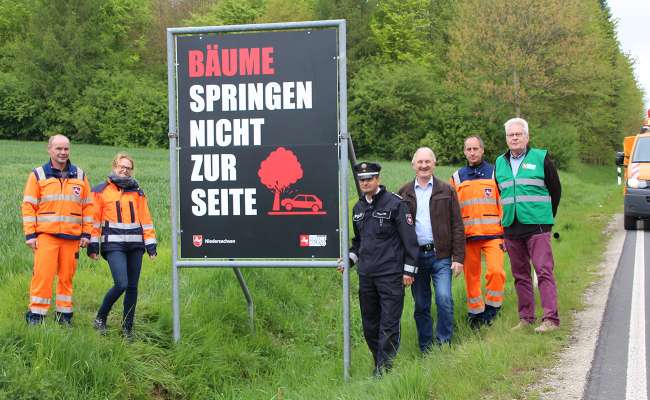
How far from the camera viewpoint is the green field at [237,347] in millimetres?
5008

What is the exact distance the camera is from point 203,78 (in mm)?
6129

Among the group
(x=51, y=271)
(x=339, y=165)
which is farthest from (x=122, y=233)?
(x=339, y=165)

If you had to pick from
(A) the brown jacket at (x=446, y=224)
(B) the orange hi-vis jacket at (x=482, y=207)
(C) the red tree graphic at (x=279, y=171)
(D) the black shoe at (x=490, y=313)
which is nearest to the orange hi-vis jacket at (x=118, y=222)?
(C) the red tree graphic at (x=279, y=171)

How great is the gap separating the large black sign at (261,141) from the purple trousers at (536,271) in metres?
1.85

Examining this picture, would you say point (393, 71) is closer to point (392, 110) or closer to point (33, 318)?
point (392, 110)

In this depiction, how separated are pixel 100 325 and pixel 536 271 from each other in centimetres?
396

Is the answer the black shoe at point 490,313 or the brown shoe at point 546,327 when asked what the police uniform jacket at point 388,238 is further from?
the black shoe at point 490,313

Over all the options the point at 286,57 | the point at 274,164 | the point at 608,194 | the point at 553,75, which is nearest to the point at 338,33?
the point at 286,57

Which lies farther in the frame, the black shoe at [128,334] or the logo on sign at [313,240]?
the black shoe at [128,334]

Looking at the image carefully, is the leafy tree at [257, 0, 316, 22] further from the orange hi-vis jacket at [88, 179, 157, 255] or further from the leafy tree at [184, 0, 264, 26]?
the orange hi-vis jacket at [88, 179, 157, 255]

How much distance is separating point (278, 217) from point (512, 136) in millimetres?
2267

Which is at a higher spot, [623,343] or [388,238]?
[388,238]

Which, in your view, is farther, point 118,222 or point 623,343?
point 118,222

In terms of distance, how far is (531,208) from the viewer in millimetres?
6414
